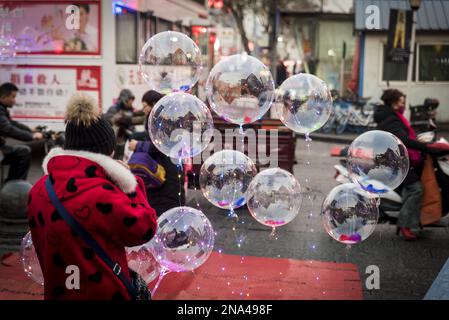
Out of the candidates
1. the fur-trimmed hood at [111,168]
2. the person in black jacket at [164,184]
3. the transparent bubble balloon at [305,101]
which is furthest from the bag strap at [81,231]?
the person in black jacket at [164,184]

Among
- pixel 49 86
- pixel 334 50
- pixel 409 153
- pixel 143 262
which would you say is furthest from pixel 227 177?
pixel 334 50

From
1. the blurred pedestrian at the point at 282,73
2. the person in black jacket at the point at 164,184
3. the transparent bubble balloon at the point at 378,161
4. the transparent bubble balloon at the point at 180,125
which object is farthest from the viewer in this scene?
the blurred pedestrian at the point at 282,73

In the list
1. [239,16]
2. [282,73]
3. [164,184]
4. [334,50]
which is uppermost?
[239,16]

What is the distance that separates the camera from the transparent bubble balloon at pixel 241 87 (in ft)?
13.3

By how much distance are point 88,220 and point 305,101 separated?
2.20m

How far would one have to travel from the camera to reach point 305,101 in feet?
13.9

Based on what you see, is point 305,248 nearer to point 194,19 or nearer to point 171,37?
point 171,37

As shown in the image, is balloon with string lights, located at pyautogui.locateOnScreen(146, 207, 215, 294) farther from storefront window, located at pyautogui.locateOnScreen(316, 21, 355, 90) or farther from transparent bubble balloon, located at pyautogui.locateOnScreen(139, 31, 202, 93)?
storefront window, located at pyautogui.locateOnScreen(316, 21, 355, 90)

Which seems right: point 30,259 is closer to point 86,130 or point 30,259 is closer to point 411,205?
point 86,130

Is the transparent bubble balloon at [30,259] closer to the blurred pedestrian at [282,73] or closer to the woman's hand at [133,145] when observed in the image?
the woman's hand at [133,145]

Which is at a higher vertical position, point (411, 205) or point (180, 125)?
point (180, 125)

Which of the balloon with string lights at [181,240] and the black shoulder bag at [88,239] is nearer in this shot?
the black shoulder bag at [88,239]

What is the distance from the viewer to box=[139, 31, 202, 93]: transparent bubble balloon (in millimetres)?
4371

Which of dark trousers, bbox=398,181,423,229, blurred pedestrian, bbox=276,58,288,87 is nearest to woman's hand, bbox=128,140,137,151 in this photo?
dark trousers, bbox=398,181,423,229
